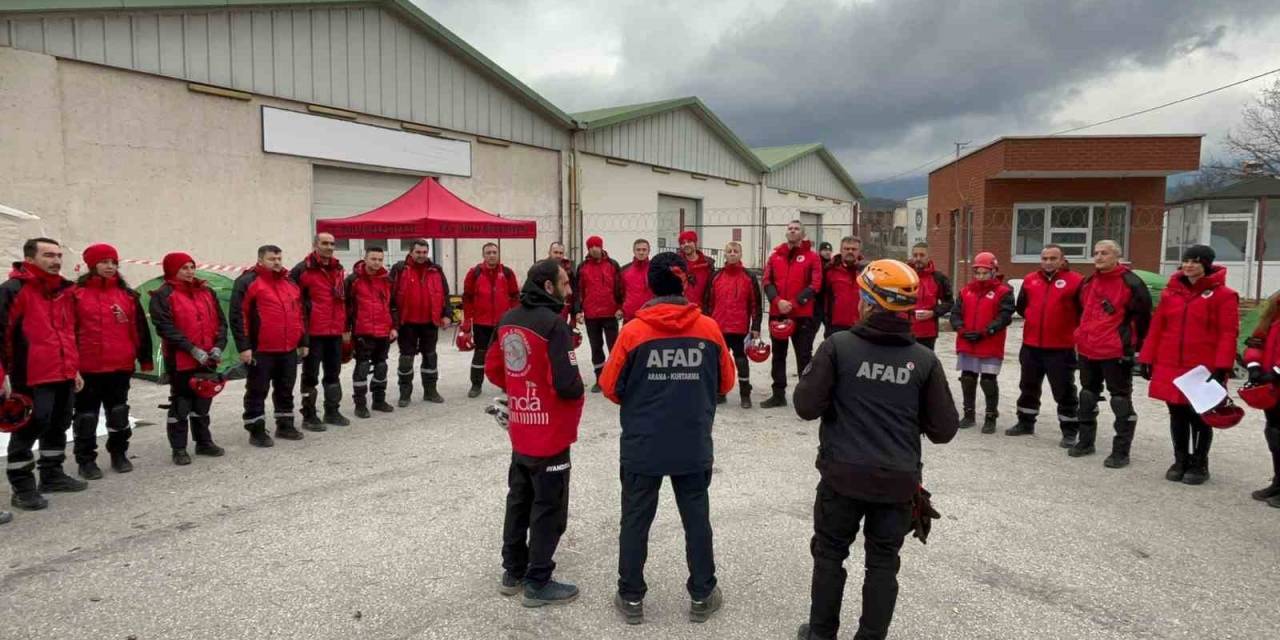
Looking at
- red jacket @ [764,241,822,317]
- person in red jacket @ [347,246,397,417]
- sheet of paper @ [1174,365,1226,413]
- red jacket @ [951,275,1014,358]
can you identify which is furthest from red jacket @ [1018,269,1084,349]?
person in red jacket @ [347,246,397,417]

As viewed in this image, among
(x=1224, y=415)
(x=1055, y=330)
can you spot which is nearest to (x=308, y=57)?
(x=1055, y=330)

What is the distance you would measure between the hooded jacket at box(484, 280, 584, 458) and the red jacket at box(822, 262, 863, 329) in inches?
197

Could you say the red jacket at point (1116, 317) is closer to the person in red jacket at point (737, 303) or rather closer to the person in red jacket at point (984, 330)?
the person in red jacket at point (984, 330)

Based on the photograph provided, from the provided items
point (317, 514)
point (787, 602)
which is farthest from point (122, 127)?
point (787, 602)

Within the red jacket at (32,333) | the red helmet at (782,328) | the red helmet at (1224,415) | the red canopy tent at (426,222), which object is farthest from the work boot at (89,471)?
the red helmet at (1224,415)

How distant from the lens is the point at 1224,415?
4.96m

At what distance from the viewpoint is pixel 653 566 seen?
4.00 metres

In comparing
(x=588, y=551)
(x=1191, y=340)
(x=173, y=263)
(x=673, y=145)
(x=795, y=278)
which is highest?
(x=673, y=145)

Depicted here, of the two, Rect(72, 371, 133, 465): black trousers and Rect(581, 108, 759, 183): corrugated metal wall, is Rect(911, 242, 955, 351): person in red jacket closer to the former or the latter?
Rect(72, 371, 133, 465): black trousers

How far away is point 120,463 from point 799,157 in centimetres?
2738

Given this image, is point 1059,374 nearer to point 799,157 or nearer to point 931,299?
point 931,299

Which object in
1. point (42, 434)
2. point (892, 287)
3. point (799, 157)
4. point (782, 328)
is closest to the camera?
point (892, 287)

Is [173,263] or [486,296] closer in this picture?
[173,263]

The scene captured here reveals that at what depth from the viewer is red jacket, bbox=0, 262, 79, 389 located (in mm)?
4922
